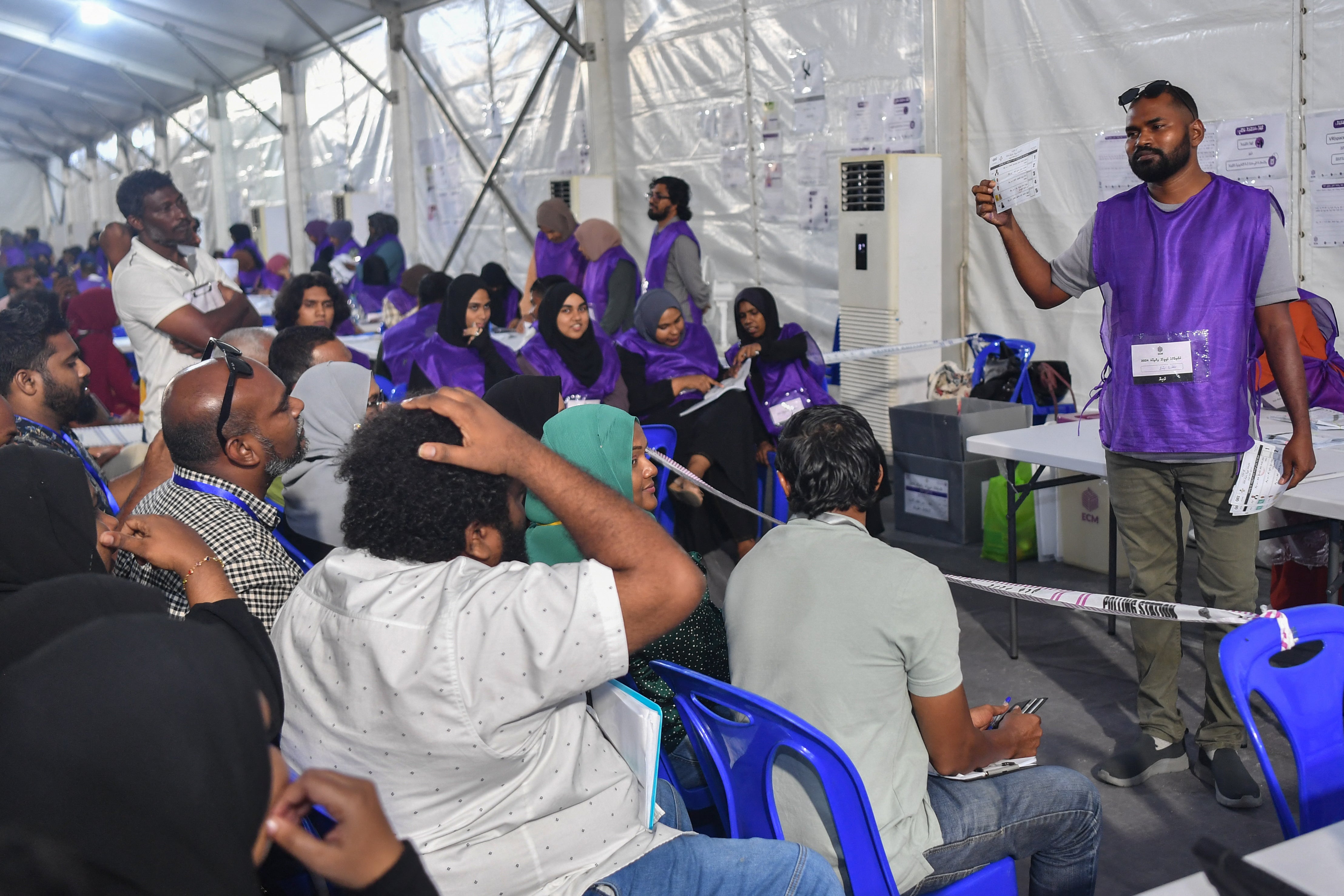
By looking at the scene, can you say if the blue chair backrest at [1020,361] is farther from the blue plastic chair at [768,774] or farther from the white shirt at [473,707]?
the white shirt at [473,707]

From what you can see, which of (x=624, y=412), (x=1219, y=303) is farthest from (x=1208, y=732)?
(x=624, y=412)

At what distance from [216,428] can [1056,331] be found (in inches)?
172

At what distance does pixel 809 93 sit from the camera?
6594 millimetres

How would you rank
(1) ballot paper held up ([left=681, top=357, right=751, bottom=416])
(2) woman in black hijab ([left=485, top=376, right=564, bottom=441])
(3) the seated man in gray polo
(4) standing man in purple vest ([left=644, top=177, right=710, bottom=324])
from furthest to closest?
(4) standing man in purple vest ([left=644, top=177, right=710, bottom=324]), (1) ballot paper held up ([left=681, top=357, right=751, bottom=416]), (2) woman in black hijab ([left=485, top=376, right=564, bottom=441]), (3) the seated man in gray polo

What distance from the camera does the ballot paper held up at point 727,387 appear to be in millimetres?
4254

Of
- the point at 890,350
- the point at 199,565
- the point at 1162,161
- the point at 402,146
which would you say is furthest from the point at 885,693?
the point at 402,146

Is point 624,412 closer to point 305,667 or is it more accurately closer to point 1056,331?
point 305,667

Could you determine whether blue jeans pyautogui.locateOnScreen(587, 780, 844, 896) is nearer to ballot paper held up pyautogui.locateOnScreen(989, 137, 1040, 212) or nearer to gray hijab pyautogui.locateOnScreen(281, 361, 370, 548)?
gray hijab pyautogui.locateOnScreen(281, 361, 370, 548)

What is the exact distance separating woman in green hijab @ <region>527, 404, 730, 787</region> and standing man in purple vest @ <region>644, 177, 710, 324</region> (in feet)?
12.3

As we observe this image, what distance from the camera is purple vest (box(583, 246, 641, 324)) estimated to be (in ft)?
22.3

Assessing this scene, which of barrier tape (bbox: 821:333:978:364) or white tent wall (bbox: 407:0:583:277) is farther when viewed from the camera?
white tent wall (bbox: 407:0:583:277)

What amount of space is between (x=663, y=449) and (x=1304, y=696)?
8.26 ft

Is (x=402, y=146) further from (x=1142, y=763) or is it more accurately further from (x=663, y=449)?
(x=1142, y=763)

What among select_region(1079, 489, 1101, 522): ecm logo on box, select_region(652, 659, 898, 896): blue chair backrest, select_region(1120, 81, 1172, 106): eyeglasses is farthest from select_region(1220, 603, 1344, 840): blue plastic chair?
select_region(1079, 489, 1101, 522): ecm logo on box
